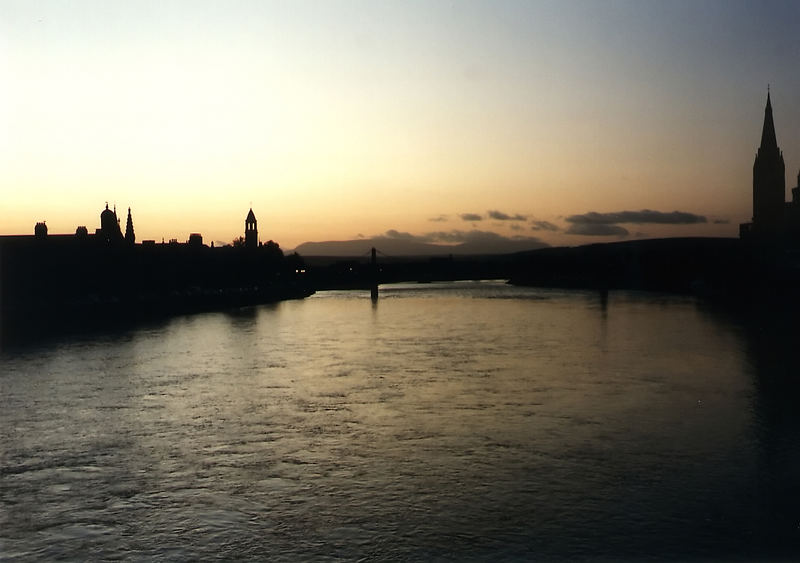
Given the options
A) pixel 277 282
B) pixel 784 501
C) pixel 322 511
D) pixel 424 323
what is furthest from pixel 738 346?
pixel 277 282

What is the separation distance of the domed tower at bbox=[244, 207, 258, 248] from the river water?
130817mm

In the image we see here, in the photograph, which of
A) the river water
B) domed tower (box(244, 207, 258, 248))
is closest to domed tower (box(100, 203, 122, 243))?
domed tower (box(244, 207, 258, 248))

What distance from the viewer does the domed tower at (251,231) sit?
17096 centimetres

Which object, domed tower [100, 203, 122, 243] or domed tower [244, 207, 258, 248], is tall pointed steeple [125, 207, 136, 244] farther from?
domed tower [244, 207, 258, 248]

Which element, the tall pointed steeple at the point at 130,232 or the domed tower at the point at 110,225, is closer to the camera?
the domed tower at the point at 110,225

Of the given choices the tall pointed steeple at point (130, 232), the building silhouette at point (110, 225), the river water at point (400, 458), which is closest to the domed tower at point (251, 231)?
the tall pointed steeple at point (130, 232)

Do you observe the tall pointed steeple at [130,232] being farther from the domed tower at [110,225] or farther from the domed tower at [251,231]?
the domed tower at [251,231]

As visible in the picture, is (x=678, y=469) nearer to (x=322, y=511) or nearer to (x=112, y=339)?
(x=322, y=511)

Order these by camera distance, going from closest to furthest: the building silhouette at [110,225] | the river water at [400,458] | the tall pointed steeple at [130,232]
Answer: the river water at [400,458]
the building silhouette at [110,225]
the tall pointed steeple at [130,232]

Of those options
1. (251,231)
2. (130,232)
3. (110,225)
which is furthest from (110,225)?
(251,231)

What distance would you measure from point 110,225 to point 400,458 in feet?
409

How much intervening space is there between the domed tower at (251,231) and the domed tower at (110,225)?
123 feet

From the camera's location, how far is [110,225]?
133250 mm

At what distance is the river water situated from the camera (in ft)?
45.2
